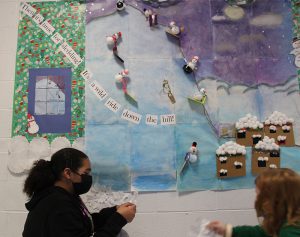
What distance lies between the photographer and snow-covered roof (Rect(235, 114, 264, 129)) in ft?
6.58

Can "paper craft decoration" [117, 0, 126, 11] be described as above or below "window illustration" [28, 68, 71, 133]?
above

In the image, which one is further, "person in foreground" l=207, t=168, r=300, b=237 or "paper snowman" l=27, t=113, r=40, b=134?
"paper snowman" l=27, t=113, r=40, b=134

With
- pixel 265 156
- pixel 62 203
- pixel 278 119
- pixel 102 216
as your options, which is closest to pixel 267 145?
pixel 265 156

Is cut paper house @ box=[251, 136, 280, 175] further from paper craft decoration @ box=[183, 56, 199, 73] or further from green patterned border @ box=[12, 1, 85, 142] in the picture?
green patterned border @ box=[12, 1, 85, 142]

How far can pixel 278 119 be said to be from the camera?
2.03m

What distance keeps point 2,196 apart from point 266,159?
60.6 inches

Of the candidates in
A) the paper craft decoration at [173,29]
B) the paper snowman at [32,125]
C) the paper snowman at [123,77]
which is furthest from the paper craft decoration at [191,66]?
the paper snowman at [32,125]

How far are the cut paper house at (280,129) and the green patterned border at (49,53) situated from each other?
1.10 m

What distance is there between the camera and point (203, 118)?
202 cm

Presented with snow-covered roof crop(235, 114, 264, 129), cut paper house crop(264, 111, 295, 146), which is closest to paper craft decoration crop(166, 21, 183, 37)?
snow-covered roof crop(235, 114, 264, 129)

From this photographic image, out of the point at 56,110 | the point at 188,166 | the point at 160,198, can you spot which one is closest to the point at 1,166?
the point at 56,110

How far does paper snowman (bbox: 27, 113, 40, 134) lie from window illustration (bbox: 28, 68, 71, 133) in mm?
18

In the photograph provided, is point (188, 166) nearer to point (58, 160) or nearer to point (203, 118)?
point (203, 118)

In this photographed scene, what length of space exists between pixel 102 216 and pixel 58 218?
1.39 ft
